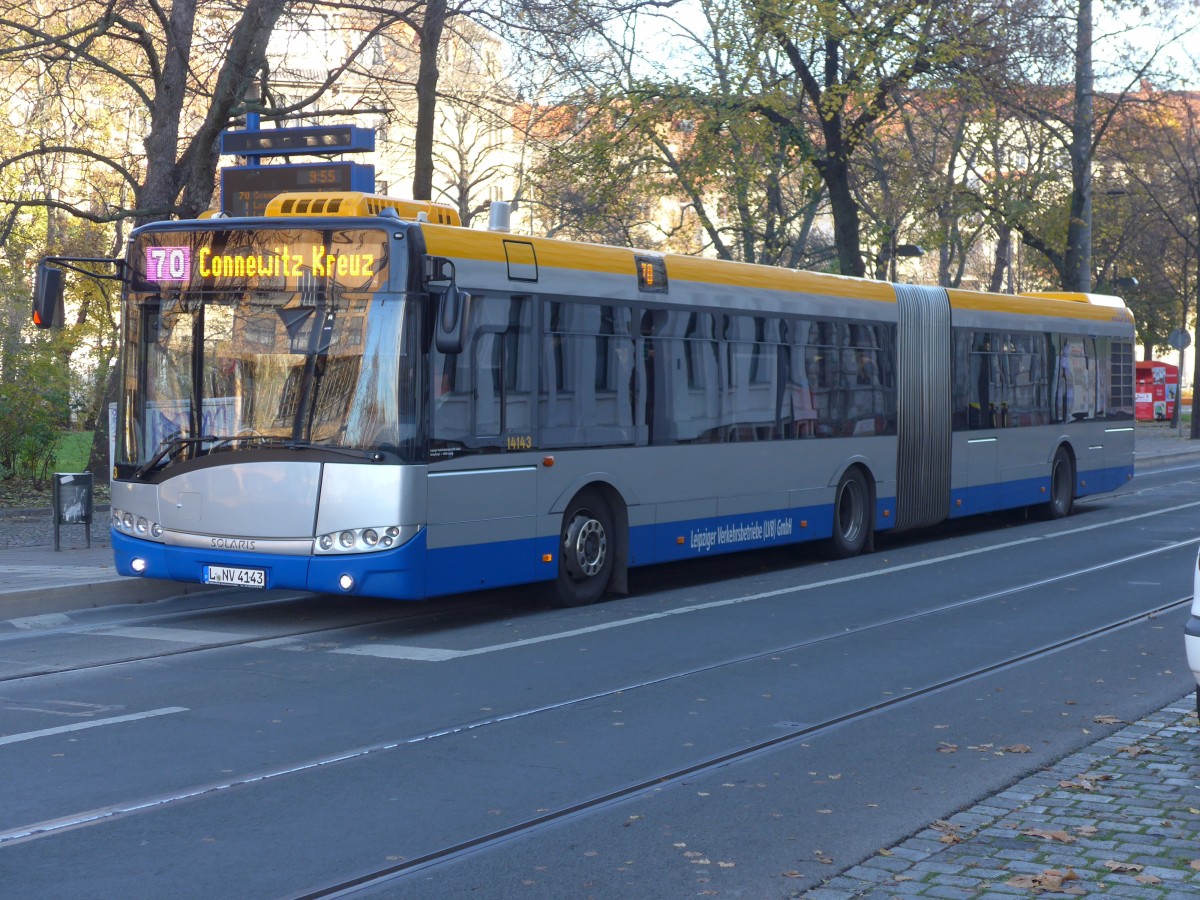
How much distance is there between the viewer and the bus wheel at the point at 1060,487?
72.6 feet

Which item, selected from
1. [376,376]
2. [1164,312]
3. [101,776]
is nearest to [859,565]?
[376,376]

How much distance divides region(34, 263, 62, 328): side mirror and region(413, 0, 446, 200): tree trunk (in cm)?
842

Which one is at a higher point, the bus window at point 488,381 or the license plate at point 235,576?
the bus window at point 488,381

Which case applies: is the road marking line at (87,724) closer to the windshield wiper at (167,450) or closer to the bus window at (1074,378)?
the windshield wiper at (167,450)

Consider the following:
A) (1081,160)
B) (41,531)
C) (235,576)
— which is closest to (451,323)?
(235,576)

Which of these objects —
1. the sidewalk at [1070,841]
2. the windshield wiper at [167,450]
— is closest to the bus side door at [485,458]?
the windshield wiper at [167,450]

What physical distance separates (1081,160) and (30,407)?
20635 millimetres

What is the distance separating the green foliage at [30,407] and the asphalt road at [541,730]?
10340 mm

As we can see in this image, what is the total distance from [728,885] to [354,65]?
739 inches

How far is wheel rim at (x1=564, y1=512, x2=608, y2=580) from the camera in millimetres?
12836

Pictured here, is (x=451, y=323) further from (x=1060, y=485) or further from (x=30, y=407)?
(x=1060, y=485)

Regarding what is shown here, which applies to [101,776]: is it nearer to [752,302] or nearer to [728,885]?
[728,885]

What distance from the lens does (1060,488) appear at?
22.4 metres

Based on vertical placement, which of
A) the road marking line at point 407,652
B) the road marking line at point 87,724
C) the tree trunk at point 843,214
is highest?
the tree trunk at point 843,214
